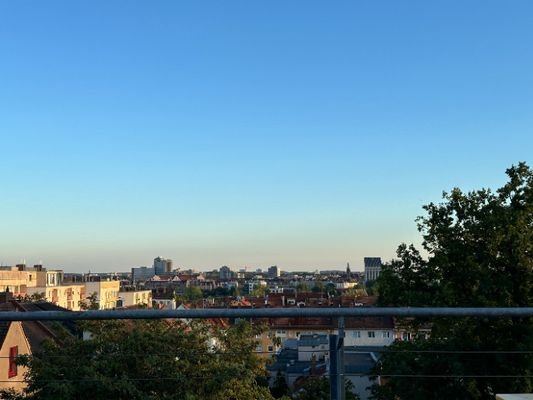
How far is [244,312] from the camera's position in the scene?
3.36m

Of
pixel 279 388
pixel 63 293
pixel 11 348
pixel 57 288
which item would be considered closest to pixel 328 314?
pixel 11 348

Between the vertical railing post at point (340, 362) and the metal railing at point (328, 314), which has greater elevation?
the metal railing at point (328, 314)

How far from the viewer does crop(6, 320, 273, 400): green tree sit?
7.75 metres

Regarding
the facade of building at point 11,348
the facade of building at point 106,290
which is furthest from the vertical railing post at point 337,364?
the facade of building at point 106,290

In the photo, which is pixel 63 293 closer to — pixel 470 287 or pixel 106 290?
pixel 106 290

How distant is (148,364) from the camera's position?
936 centimetres

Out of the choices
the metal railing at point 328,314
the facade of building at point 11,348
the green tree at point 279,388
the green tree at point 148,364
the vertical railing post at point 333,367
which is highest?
the metal railing at point 328,314

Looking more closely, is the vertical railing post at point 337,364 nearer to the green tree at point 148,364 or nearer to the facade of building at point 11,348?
the green tree at point 148,364

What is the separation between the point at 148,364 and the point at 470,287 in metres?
12.3

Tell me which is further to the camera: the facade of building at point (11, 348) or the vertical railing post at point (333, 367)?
the facade of building at point (11, 348)

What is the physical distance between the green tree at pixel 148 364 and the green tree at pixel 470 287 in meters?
5.29

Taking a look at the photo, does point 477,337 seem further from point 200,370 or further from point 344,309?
point 344,309

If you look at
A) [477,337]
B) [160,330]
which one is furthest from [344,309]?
[477,337]

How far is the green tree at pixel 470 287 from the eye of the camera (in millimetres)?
15422
